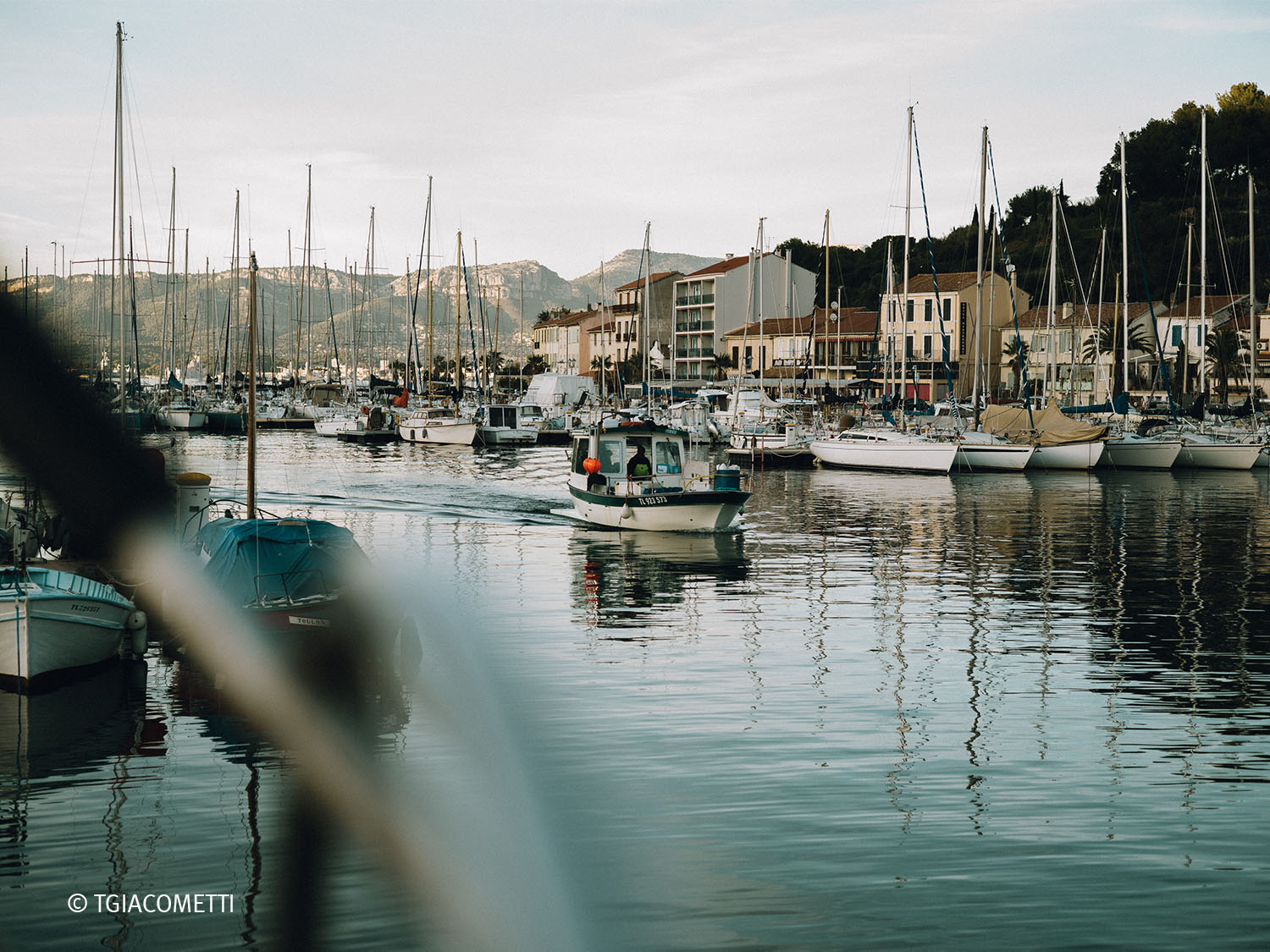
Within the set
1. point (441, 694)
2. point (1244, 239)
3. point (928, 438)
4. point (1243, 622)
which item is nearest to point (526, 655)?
point (441, 694)

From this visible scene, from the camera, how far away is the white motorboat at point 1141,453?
213ft

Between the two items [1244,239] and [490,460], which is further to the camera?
[1244,239]

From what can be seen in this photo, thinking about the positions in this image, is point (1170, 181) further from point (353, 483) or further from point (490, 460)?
point (353, 483)

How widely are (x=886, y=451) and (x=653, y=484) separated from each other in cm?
3068

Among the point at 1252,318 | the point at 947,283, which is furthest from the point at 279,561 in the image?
the point at 947,283

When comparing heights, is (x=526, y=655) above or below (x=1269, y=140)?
below

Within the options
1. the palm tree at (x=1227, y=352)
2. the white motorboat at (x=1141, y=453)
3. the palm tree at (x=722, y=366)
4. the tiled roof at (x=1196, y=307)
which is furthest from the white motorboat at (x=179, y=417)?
the tiled roof at (x=1196, y=307)

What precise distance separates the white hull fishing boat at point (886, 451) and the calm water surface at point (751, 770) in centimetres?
3274

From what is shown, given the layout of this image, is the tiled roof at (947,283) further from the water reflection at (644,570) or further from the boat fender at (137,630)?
the boat fender at (137,630)

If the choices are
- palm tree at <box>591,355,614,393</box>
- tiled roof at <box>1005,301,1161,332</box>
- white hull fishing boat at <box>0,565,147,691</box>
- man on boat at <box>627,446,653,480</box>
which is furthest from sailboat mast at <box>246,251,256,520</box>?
palm tree at <box>591,355,614,393</box>

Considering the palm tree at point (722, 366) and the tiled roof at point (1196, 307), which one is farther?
the palm tree at point (722, 366)

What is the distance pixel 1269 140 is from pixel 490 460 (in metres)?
93.8

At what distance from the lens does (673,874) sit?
11234mm

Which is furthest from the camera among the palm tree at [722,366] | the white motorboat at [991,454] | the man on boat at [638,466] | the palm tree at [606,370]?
the palm tree at [606,370]
